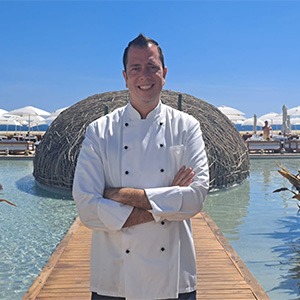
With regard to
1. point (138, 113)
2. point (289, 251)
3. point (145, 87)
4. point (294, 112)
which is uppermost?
point (294, 112)

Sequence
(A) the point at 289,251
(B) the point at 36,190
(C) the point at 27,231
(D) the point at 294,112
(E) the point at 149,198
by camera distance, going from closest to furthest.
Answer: (E) the point at 149,198 → (A) the point at 289,251 → (C) the point at 27,231 → (B) the point at 36,190 → (D) the point at 294,112

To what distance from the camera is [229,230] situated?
23.0ft

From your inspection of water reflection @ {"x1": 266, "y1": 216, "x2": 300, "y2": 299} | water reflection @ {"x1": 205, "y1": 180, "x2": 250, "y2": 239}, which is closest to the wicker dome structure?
water reflection @ {"x1": 205, "y1": 180, "x2": 250, "y2": 239}

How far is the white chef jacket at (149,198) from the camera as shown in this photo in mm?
2041

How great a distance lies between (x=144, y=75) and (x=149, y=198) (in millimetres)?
584

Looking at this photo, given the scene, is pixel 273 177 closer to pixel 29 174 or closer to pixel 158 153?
pixel 29 174

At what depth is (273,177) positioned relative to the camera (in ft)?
44.2

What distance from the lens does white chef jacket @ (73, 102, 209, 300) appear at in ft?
6.70

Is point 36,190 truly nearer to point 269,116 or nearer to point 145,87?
point 145,87

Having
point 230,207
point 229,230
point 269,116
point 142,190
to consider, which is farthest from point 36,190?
point 269,116

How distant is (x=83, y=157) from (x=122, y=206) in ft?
1.02

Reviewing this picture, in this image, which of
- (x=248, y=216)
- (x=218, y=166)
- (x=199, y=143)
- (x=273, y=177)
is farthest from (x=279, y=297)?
(x=273, y=177)

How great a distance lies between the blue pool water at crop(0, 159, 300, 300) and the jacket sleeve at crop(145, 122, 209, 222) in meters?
2.65

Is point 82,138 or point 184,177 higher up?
point 82,138
